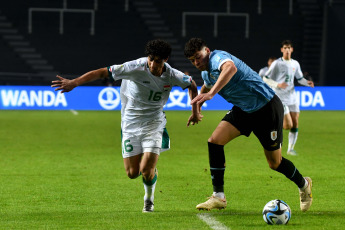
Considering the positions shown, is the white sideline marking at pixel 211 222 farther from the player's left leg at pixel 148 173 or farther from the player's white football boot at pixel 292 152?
the player's white football boot at pixel 292 152

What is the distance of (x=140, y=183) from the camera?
9.57 m

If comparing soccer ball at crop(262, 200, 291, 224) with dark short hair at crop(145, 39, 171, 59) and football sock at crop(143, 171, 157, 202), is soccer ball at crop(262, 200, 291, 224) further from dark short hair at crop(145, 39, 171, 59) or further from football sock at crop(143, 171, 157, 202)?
dark short hair at crop(145, 39, 171, 59)

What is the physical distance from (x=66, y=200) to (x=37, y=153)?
5.58m

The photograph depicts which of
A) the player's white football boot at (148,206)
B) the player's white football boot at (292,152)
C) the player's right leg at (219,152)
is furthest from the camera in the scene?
the player's white football boot at (292,152)

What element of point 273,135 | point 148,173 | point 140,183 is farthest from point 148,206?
point 140,183

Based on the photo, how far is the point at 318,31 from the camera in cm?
3603

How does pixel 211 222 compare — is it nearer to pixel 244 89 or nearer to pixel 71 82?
pixel 244 89

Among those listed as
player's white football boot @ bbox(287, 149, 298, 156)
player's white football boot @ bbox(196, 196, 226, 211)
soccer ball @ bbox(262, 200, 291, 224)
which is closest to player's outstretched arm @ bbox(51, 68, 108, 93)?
player's white football boot @ bbox(196, 196, 226, 211)

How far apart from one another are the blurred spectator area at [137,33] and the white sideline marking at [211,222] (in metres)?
25.8

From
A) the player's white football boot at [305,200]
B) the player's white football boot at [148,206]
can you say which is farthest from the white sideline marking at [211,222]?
the player's white football boot at [305,200]

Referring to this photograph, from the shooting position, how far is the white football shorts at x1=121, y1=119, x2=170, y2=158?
24.4ft

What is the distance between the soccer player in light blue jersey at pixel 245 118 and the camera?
23.6 feet

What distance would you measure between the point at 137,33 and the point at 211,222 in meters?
28.8

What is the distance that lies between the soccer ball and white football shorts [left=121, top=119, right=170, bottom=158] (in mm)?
1436
